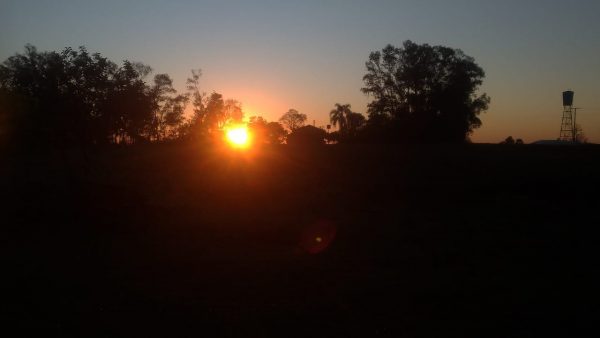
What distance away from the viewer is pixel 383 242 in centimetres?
1647

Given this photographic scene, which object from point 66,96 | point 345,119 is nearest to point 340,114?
point 345,119

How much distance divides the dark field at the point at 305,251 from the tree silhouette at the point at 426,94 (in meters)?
30.6

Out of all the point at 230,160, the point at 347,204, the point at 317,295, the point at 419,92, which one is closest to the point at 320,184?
the point at 347,204

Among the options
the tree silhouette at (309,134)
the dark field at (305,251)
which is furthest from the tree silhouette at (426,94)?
the dark field at (305,251)

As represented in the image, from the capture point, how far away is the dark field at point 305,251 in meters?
9.29

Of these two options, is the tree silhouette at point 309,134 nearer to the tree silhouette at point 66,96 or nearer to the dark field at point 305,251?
the dark field at point 305,251

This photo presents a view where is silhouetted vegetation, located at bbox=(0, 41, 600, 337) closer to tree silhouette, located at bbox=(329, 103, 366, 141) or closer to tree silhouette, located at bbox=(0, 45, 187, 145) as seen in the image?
tree silhouette, located at bbox=(0, 45, 187, 145)

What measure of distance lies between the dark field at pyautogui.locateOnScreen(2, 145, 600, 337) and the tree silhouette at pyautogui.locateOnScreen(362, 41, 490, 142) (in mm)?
30610

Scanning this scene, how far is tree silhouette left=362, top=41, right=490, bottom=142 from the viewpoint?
63156 mm

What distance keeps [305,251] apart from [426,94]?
51.8 metres

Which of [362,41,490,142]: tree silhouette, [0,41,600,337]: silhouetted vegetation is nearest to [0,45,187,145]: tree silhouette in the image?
[0,41,600,337]: silhouetted vegetation

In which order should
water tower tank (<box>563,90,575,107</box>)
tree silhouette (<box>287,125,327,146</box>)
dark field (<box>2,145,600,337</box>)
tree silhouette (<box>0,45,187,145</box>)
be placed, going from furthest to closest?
1. tree silhouette (<box>287,125,327,146</box>)
2. water tower tank (<box>563,90,575,107</box>)
3. tree silhouette (<box>0,45,187,145</box>)
4. dark field (<box>2,145,600,337</box>)

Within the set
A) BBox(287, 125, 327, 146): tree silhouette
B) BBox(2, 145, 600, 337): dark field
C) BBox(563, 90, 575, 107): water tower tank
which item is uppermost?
BBox(563, 90, 575, 107): water tower tank

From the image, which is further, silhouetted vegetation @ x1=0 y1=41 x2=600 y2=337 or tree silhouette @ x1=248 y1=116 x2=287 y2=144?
tree silhouette @ x1=248 y1=116 x2=287 y2=144
